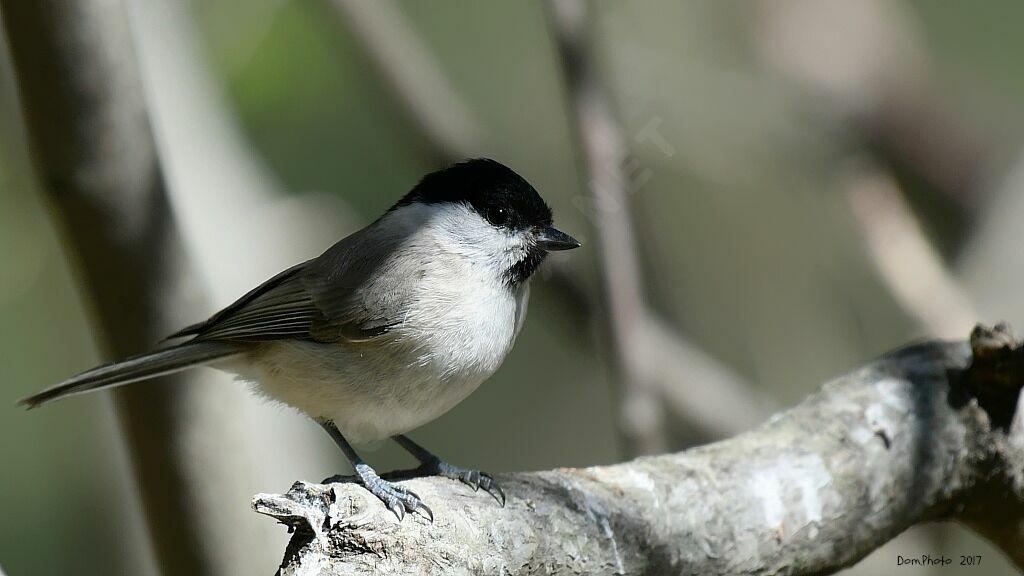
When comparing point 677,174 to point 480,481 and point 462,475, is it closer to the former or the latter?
point 462,475

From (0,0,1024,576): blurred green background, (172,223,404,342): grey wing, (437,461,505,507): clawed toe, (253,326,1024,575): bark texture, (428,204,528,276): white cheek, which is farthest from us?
(0,0,1024,576): blurred green background

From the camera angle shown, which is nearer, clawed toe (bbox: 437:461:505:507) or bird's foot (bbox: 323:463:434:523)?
bird's foot (bbox: 323:463:434:523)

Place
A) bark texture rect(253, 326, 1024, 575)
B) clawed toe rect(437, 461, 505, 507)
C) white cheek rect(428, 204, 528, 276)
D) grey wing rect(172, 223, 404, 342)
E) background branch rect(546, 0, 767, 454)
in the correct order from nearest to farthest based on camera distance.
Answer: bark texture rect(253, 326, 1024, 575), clawed toe rect(437, 461, 505, 507), grey wing rect(172, 223, 404, 342), white cheek rect(428, 204, 528, 276), background branch rect(546, 0, 767, 454)

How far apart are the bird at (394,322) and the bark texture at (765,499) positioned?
0.91 ft

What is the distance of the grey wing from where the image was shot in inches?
100.0

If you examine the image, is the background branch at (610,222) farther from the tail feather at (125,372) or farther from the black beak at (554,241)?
the tail feather at (125,372)

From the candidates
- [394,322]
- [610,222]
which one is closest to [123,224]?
[394,322]

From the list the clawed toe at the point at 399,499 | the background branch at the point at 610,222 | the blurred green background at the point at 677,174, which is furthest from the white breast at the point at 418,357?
the blurred green background at the point at 677,174

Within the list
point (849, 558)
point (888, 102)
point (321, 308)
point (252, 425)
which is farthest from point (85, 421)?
point (888, 102)

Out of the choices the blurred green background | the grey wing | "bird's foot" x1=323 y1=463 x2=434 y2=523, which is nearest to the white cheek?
the grey wing

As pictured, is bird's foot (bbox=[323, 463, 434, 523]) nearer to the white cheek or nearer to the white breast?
the white breast

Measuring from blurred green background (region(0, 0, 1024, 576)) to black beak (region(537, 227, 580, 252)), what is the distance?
1225 millimetres

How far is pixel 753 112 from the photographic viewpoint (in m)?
4.91

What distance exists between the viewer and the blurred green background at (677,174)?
434 cm
